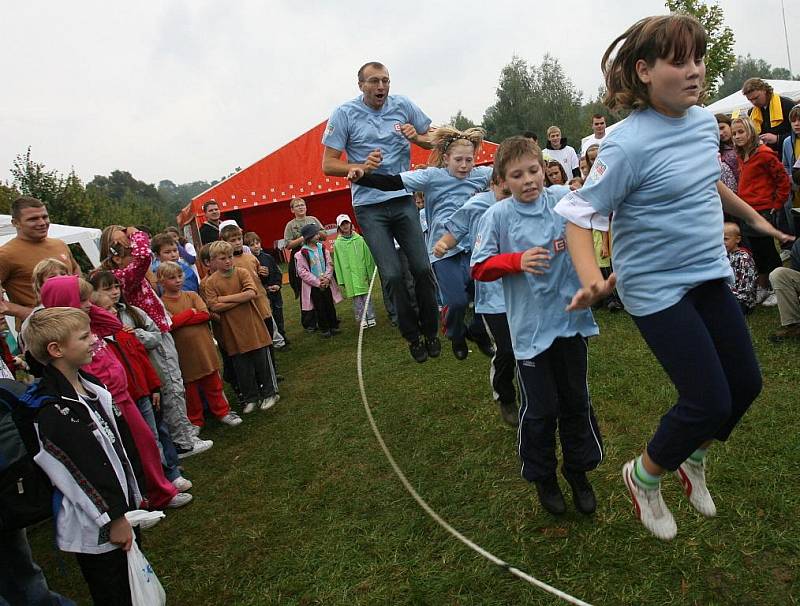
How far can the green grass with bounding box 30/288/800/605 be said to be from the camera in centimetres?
289

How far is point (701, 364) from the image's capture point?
2400 mm

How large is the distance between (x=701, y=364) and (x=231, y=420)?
196 inches

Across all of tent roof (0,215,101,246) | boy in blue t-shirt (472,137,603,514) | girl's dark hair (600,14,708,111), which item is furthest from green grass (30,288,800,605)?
tent roof (0,215,101,246)

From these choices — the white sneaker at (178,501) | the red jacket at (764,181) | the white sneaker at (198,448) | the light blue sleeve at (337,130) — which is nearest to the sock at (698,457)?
the light blue sleeve at (337,130)

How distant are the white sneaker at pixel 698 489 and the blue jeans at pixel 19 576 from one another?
10.4ft

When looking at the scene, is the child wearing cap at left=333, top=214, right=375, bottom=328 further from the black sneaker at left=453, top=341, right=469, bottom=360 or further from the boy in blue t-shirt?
the boy in blue t-shirt

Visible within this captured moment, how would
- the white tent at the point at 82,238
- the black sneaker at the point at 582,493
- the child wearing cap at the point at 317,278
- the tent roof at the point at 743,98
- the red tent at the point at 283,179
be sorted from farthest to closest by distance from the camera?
the red tent at the point at 283,179 → the tent roof at the point at 743,98 → the white tent at the point at 82,238 → the child wearing cap at the point at 317,278 → the black sneaker at the point at 582,493

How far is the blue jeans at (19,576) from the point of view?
2930 mm

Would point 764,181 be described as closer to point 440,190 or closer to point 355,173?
point 440,190

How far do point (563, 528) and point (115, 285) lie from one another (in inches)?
145

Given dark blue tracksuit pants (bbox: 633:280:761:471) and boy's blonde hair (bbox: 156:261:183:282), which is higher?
boy's blonde hair (bbox: 156:261:183:282)

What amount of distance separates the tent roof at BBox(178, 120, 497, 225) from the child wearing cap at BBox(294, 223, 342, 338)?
446 inches

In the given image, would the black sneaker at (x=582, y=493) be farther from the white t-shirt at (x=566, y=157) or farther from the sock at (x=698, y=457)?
the white t-shirt at (x=566, y=157)

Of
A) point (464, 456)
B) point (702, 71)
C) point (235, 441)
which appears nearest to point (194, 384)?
point (235, 441)
